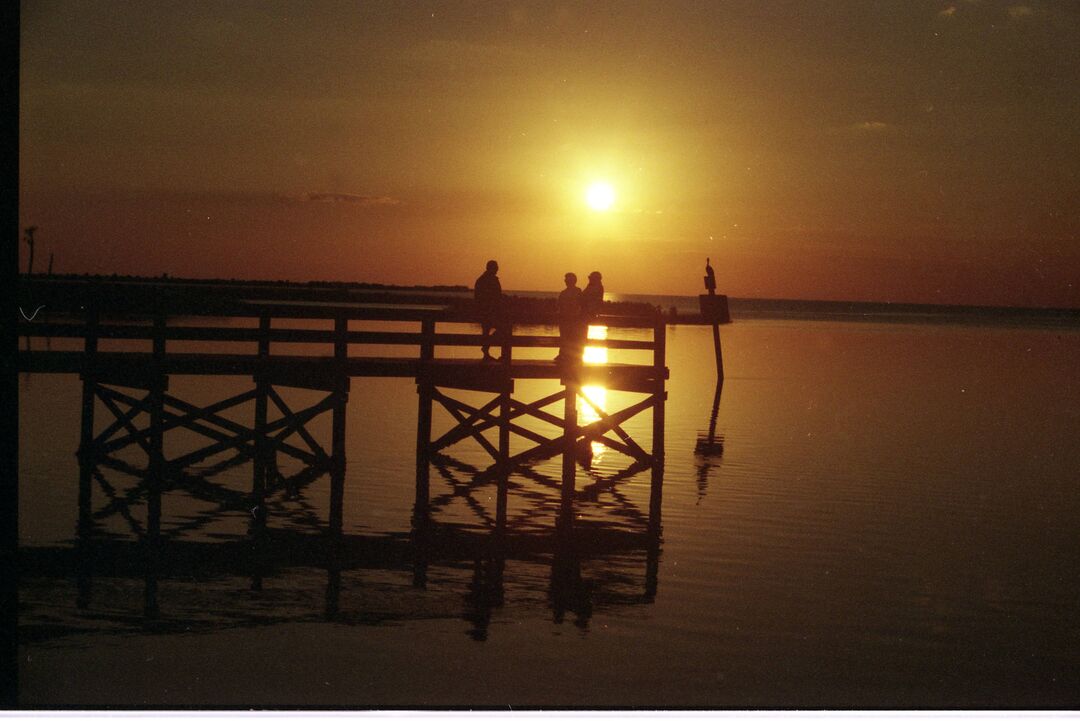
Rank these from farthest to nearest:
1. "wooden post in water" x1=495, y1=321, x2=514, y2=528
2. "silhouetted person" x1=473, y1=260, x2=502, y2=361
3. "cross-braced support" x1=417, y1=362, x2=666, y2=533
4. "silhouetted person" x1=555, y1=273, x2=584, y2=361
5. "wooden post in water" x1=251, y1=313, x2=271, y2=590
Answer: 1. "silhouetted person" x1=555, y1=273, x2=584, y2=361
2. "silhouetted person" x1=473, y1=260, x2=502, y2=361
3. "cross-braced support" x1=417, y1=362, x2=666, y2=533
4. "wooden post in water" x1=495, y1=321, x2=514, y2=528
5. "wooden post in water" x1=251, y1=313, x2=271, y2=590

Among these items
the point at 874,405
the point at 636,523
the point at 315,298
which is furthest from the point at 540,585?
the point at 315,298

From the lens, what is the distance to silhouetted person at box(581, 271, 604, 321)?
1683 centimetres

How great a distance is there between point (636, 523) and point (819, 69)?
19.9 ft

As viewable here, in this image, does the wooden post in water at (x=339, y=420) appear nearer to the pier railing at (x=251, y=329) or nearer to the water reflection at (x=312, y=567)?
the pier railing at (x=251, y=329)

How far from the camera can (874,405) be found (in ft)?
91.2

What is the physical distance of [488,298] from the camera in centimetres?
1630

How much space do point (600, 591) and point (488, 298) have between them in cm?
618

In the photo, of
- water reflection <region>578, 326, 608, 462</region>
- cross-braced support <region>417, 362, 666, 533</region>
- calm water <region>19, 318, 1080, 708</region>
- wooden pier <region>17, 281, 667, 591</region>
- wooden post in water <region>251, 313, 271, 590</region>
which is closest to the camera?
calm water <region>19, 318, 1080, 708</region>

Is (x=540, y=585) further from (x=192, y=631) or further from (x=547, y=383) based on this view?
(x=547, y=383)

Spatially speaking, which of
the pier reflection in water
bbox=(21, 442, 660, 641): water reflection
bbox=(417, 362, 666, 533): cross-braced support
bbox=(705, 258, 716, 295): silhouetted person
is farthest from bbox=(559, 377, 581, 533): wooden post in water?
bbox=(705, 258, 716, 295): silhouetted person

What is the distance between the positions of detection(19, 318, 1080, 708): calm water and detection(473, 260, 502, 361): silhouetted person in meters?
2.21

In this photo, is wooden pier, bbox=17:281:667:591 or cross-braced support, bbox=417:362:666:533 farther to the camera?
cross-braced support, bbox=417:362:666:533

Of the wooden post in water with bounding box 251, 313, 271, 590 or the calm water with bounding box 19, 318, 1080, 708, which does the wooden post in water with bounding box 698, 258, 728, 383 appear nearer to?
the calm water with bounding box 19, 318, 1080, 708

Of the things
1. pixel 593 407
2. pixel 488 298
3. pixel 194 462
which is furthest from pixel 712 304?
pixel 194 462
